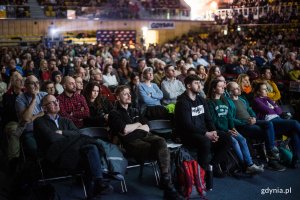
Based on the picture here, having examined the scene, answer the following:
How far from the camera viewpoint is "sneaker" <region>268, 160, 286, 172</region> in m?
5.44

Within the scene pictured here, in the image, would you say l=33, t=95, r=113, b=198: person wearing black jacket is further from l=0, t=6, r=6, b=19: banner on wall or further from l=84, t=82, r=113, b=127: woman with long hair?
l=0, t=6, r=6, b=19: banner on wall

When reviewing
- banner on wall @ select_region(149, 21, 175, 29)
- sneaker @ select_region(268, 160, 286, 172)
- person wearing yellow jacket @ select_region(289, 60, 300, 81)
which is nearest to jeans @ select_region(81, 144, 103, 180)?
sneaker @ select_region(268, 160, 286, 172)

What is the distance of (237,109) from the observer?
19.0 feet

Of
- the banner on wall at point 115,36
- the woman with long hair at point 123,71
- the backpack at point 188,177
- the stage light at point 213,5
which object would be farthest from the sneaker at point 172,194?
the stage light at point 213,5

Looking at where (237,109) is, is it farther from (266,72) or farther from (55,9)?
(55,9)

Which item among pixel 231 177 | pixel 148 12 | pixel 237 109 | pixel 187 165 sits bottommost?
pixel 231 177

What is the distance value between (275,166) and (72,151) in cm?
283

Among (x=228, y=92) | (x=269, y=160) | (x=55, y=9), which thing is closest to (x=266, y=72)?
(x=228, y=92)

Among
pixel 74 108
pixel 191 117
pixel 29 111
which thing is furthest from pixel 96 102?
pixel 191 117

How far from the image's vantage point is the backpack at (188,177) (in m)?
4.48

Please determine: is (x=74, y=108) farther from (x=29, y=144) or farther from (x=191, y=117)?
(x=191, y=117)

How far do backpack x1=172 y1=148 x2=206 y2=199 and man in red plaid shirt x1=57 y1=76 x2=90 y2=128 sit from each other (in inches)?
62.1

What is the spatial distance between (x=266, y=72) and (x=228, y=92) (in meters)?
2.07

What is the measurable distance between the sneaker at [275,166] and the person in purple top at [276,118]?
0.17 metres
